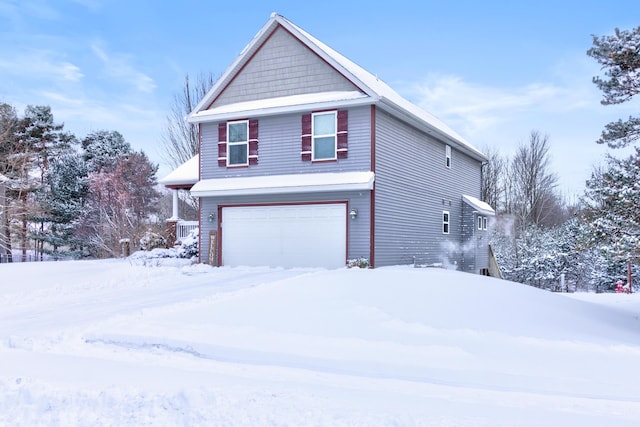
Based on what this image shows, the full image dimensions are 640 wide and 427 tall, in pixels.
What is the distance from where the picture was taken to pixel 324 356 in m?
6.36

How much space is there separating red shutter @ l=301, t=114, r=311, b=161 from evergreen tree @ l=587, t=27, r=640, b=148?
26.2ft

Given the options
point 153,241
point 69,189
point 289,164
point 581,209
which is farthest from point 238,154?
point 69,189

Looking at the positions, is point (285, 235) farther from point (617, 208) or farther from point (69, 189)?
point (69, 189)

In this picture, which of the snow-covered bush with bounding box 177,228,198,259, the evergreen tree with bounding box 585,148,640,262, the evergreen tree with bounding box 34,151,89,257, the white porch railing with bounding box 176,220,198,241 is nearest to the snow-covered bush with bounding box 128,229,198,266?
the snow-covered bush with bounding box 177,228,198,259

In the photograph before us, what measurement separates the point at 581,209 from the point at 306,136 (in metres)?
10.1

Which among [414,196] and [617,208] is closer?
[617,208]

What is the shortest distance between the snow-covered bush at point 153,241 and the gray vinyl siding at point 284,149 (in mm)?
4611

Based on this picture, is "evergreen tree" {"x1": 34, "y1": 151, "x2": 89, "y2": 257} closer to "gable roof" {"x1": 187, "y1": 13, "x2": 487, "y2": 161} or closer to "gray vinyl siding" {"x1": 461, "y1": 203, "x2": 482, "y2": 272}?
"gable roof" {"x1": 187, "y1": 13, "x2": 487, "y2": 161}

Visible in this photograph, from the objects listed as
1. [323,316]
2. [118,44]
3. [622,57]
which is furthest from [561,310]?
[118,44]

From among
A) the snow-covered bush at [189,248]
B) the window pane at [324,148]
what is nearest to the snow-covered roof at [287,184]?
the window pane at [324,148]

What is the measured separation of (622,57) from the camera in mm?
9656

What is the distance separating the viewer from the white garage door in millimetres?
15289

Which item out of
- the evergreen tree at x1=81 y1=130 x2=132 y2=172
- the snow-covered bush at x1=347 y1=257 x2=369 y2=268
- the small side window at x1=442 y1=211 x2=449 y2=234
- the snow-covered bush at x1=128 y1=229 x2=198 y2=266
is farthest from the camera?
the evergreen tree at x1=81 y1=130 x2=132 y2=172

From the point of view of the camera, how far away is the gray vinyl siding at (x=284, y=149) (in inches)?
591
